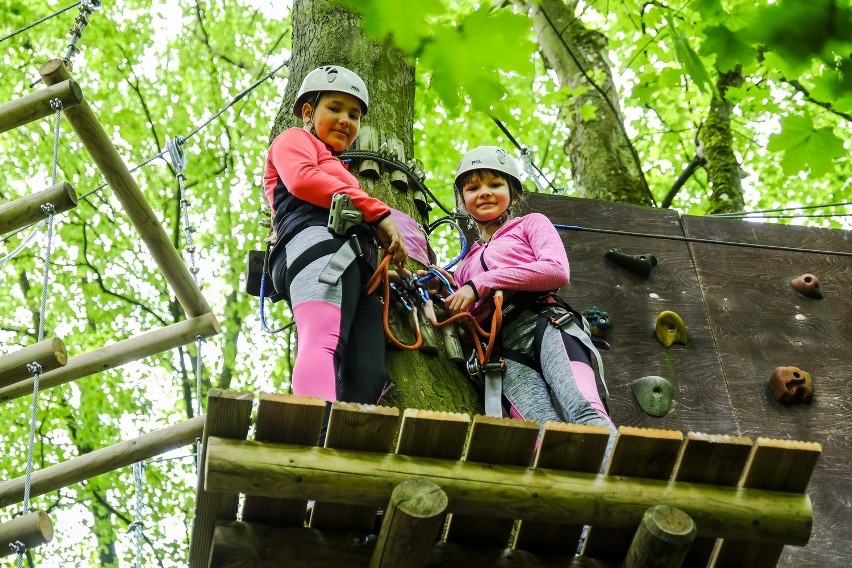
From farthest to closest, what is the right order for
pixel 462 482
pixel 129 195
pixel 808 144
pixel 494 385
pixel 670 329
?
pixel 670 329, pixel 129 195, pixel 494 385, pixel 808 144, pixel 462 482

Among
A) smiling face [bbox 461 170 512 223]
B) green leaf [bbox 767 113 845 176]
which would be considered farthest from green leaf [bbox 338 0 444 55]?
smiling face [bbox 461 170 512 223]

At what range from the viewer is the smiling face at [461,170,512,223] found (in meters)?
3.99

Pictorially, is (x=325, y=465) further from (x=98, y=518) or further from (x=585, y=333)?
(x=98, y=518)

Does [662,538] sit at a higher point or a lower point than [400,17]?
lower

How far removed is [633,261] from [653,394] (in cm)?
81

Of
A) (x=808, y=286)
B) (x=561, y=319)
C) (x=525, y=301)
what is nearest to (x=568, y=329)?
(x=561, y=319)

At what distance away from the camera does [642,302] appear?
4.60 metres

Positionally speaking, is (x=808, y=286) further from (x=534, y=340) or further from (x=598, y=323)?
(x=534, y=340)

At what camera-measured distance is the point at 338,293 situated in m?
3.06

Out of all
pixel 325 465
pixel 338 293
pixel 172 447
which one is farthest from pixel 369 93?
pixel 325 465

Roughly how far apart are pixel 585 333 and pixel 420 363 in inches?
26.5

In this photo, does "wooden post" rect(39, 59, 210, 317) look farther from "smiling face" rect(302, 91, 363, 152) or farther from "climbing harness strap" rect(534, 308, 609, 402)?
"climbing harness strap" rect(534, 308, 609, 402)

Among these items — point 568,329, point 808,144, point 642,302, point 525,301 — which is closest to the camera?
point 808,144

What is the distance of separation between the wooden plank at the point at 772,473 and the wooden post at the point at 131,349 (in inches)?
106
